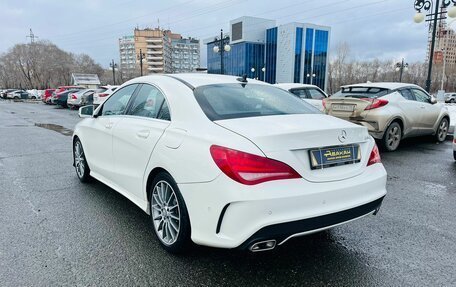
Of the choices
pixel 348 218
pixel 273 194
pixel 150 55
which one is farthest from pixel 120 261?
pixel 150 55

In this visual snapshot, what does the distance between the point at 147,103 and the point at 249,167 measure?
171cm

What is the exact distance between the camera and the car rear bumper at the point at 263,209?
2.28 meters

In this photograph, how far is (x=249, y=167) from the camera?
232cm

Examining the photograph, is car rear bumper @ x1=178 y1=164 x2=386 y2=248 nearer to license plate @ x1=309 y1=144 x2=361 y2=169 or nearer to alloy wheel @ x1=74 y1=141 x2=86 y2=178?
license plate @ x1=309 y1=144 x2=361 y2=169

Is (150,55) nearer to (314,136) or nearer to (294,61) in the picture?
(294,61)

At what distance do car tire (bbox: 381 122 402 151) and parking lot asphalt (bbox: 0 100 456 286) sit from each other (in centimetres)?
281

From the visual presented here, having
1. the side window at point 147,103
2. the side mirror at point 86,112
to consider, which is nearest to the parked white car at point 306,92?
the side mirror at point 86,112

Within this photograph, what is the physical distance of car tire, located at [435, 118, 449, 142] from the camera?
8828 mm

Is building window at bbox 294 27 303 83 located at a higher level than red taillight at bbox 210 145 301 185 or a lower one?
higher

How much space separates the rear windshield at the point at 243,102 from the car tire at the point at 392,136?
4.76 meters

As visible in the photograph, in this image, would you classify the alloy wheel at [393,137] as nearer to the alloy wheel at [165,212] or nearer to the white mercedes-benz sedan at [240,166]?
the white mercedes-benz sedan at [240,166]

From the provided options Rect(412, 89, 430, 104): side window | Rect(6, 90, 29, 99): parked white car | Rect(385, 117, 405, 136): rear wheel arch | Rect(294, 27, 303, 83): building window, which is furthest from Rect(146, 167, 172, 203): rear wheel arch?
Rect(294, 27, 303, 83): building window

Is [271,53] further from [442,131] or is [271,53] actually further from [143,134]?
[143,134]

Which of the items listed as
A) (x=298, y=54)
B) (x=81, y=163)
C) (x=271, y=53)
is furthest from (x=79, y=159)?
(x=271, y=53)
